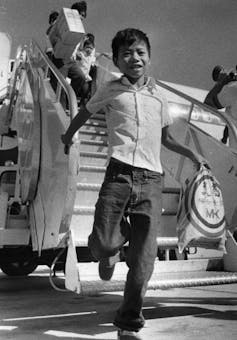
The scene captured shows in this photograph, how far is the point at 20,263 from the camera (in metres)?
5.48

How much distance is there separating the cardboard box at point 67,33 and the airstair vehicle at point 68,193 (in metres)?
0.25

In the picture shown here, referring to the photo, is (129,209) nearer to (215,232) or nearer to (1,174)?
(215,232)

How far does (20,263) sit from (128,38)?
12.5 ft

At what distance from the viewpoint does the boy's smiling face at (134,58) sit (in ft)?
7.71

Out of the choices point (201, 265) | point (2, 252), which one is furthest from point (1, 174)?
point (201, 265)

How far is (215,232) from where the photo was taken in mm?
2992

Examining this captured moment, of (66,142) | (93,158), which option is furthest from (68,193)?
(93,158)

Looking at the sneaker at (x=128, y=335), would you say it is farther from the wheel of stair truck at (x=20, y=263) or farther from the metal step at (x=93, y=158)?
the wheel of stair truck at (x=20, y=263)

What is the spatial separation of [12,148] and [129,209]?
3.77 metres

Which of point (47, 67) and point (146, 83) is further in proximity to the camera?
point (47, 67)

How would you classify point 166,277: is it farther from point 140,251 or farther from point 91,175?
point 91,175

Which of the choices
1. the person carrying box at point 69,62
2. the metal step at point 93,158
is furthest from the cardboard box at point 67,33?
the metal step at point 93,158

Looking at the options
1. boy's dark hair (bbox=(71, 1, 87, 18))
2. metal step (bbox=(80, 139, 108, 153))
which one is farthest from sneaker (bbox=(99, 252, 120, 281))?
boy's dark hair (bbox=(71, 1, 87, 18))

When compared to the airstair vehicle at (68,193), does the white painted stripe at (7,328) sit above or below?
below
